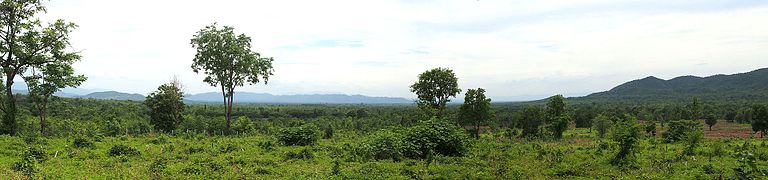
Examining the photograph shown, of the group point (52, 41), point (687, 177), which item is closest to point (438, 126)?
point (687, 177)

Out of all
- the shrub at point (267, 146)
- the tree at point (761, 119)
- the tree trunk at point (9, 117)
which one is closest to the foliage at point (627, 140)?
the shrub at point (267, 146)

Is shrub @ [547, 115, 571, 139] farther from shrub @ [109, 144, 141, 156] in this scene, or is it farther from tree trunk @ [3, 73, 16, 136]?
tree trunk @ [3, 73, 16, 136]

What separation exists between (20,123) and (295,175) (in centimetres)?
2301

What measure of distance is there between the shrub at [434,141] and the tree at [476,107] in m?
21.7

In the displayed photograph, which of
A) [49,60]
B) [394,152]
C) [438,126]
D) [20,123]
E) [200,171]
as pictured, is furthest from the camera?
[20,123]

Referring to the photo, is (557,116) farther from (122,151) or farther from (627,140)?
(122,151)

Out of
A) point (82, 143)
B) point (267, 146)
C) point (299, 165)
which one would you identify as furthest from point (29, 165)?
point (267, 146)

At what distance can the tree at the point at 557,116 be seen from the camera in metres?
45.3

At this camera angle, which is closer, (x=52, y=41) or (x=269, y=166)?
(x=269, y=166)

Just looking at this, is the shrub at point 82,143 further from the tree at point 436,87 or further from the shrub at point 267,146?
the tree at point 436,87

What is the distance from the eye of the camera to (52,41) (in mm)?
24359

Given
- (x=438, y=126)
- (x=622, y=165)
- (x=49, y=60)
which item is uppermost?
(x=49, y=60)

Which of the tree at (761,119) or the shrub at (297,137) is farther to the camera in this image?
the tree at (761,119)

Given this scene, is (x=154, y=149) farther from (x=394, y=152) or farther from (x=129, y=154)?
(x=394, y=152)
